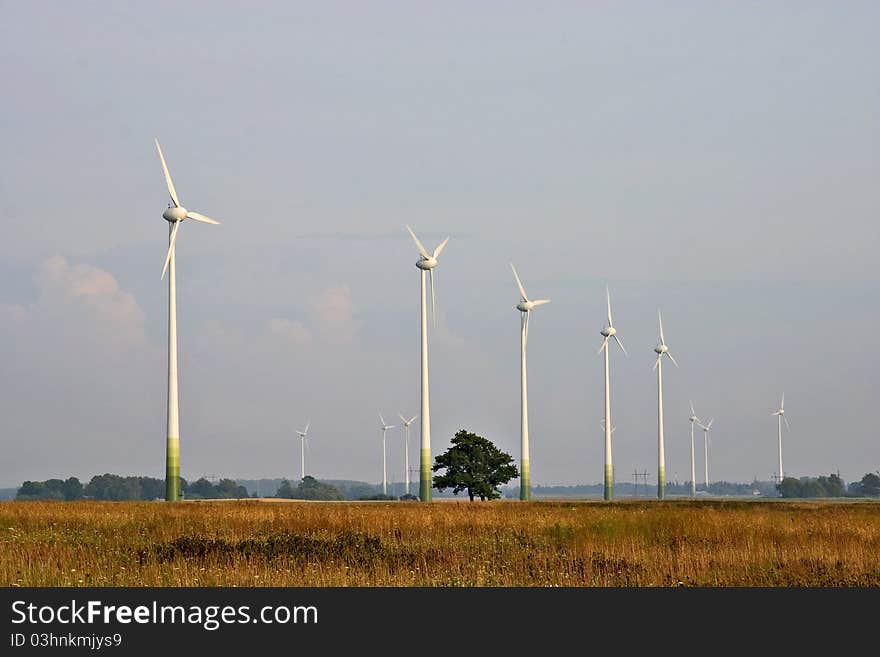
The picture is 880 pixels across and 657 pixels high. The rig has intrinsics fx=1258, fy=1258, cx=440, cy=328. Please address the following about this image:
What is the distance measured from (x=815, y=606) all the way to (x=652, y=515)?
28614mm

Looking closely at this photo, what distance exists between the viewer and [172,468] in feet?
263

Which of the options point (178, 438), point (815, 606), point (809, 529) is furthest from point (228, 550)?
point (178, 438)

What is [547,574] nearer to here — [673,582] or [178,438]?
[673,582]

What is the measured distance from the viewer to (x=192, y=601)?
24.5m

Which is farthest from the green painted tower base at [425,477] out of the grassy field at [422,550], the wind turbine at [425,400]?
the grassy field at [422,550]

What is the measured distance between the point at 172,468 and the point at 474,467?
121ft

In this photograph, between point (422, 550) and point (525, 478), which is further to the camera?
point (525, 478)

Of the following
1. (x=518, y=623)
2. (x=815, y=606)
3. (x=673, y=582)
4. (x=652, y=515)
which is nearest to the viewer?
(x=518, y=623)

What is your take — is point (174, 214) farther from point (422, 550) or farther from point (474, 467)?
point (422, 550)

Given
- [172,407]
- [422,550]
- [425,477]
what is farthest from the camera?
[425,477]

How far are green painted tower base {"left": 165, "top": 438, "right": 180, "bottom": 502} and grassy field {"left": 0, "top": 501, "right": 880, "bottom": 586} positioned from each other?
27542mm

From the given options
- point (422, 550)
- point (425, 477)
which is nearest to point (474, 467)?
point (425, 477)

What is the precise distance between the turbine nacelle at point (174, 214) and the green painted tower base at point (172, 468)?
17042 millimetres

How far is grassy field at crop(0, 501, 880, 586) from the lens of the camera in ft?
98.6
